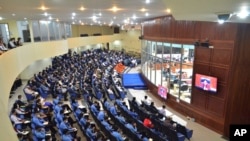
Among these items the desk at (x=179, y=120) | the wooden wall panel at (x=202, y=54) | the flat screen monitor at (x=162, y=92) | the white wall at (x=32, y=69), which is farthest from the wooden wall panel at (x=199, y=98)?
the white wall at (x=32, y=69)

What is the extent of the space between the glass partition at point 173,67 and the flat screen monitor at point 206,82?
3.50 ft

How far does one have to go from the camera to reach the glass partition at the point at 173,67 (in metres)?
12.0

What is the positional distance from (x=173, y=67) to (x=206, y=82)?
11.1ft

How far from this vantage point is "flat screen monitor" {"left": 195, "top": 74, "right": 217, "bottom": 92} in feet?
32.3

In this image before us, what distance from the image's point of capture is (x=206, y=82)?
10.2 metres

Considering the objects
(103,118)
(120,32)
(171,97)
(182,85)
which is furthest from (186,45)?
(120,32)

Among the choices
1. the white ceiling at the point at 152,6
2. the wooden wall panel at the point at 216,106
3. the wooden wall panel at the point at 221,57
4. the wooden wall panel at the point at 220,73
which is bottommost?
the wooden wall panel at the point at 216,106

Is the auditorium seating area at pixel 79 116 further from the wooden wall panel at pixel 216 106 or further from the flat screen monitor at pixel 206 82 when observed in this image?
the flat screen monitor at pixel 206 82

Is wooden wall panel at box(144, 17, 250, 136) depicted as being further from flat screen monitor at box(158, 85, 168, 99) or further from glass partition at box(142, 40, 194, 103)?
flat screen monitor at box(158, 85, 168, 99)

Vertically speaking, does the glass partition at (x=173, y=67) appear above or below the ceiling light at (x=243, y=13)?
below

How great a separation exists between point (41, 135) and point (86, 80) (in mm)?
10446

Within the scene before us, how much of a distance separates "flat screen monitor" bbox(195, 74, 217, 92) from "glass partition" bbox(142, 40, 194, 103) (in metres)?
1.07

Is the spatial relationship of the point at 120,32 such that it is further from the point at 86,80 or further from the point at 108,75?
the point at 86,80

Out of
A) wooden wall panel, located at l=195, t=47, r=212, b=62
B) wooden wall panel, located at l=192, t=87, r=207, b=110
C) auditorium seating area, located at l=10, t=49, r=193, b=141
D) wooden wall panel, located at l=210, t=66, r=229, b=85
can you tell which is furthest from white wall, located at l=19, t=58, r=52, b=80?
wooden wall panel, located at l=210, t=66, r=229, b=85
